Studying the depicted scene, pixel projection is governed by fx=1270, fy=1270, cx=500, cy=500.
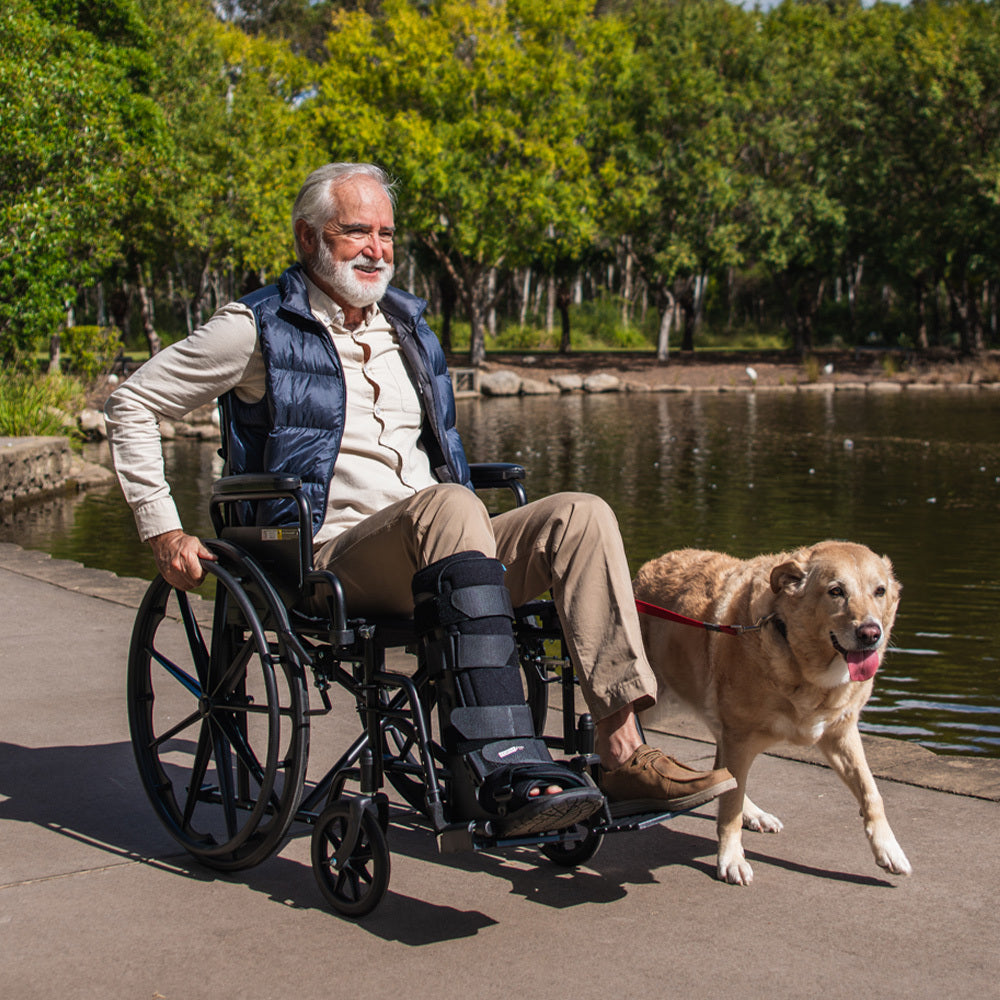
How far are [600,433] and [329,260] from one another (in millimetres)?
19373

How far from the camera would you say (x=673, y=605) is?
4277mm

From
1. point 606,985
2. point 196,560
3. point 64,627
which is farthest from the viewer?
point 64,627

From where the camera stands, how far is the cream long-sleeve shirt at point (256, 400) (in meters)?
3.63

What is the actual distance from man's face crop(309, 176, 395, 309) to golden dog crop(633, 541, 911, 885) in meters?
1.48

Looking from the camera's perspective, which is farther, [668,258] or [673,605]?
[668,258]

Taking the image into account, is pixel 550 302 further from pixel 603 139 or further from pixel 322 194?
pixel 322 194

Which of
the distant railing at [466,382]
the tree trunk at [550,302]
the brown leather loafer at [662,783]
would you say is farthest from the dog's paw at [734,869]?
the tree trunk at [550,302]

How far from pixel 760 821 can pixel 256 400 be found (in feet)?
6.33

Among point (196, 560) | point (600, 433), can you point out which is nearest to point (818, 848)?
point (196, 560)

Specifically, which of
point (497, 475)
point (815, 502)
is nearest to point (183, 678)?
point (497, 475)

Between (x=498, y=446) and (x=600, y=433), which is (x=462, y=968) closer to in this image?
(x=498, y=446)

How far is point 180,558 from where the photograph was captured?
3482 mm

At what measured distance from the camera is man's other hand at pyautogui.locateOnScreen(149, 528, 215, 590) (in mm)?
3471

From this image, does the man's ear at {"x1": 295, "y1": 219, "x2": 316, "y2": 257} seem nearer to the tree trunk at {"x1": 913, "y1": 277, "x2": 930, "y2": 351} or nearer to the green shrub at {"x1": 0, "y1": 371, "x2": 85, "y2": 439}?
the green shrub at {"x1": 0, "y1": 371, "x2": 85, "y2": 439}
